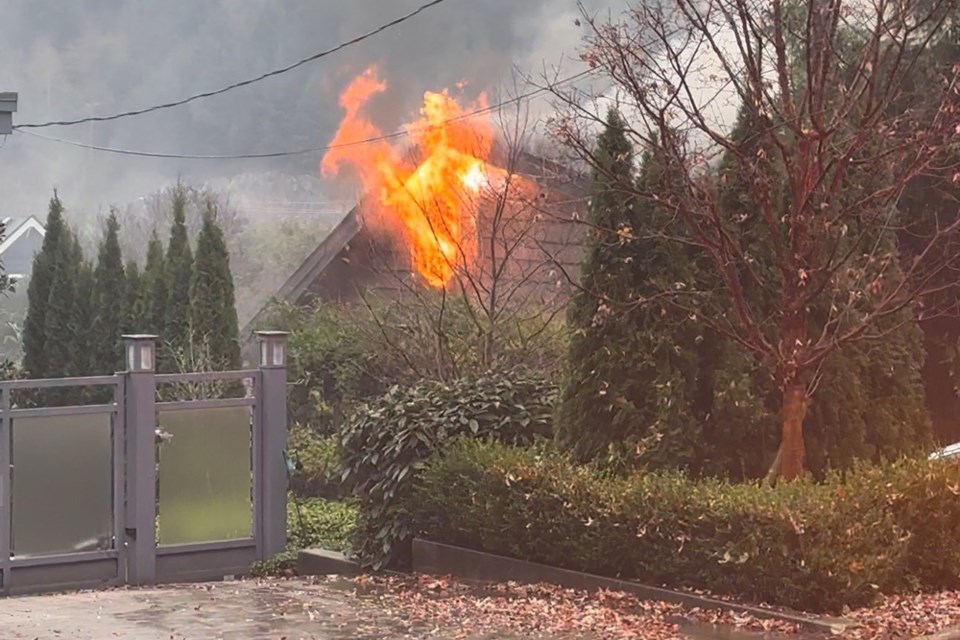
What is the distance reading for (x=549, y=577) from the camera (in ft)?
28.9

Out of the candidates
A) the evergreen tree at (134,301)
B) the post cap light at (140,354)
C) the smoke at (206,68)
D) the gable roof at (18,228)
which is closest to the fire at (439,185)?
the evergreen tree at (134,301)

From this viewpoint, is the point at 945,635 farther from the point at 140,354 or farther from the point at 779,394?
the point at 140,354

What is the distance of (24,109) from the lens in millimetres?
33250

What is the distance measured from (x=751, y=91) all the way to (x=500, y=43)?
1914cm

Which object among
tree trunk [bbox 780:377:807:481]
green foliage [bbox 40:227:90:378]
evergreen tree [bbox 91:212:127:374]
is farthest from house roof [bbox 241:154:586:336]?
tree trunk [bbox 780:377:807:481]

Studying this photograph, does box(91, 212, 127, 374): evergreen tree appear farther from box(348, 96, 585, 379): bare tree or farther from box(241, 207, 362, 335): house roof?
box(348, 96, 585, 379): bare tree

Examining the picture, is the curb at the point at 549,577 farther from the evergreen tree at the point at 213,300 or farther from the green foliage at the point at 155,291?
the green foliage at the point at 155,291

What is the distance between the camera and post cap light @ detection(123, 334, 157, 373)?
11.4 meters

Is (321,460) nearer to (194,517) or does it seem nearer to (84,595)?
(194,517)

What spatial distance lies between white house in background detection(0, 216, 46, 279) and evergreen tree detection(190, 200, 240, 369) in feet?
40.6

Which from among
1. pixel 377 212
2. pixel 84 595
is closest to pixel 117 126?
pixel 377 212

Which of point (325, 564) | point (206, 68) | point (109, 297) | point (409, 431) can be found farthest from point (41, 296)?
point (409, 431)

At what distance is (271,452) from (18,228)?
2035 cm

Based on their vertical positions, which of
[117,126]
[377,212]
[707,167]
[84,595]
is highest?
[117,126]
